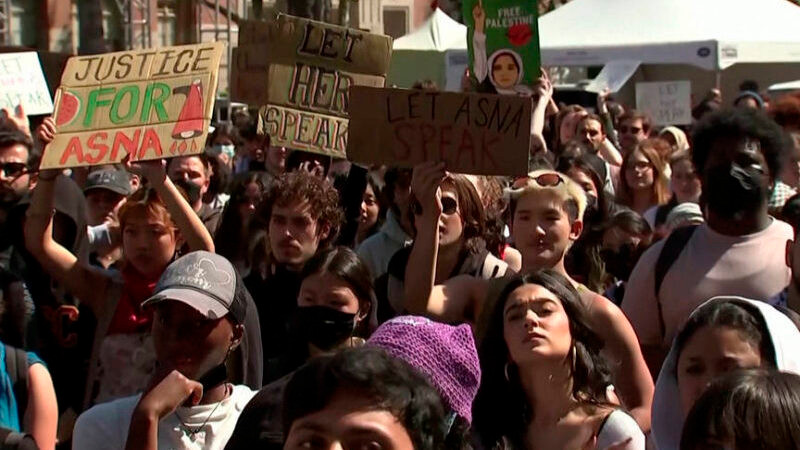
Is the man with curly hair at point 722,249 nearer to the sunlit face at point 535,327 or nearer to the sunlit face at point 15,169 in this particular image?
the sunlit face at point 535,327

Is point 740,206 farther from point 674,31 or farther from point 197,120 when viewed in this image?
point 674,31

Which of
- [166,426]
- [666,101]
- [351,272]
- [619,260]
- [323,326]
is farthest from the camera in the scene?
[666,101]

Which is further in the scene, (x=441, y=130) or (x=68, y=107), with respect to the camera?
(x=68, y=107)

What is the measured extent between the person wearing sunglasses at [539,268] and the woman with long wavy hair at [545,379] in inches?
10.1

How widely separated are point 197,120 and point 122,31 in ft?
100

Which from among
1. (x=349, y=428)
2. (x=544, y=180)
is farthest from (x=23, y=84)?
(x=349, y=428)

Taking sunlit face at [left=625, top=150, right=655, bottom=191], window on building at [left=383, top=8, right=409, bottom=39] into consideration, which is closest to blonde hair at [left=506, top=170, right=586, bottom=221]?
sunlit face at [left=625, top=150, right=655, bottom=191]

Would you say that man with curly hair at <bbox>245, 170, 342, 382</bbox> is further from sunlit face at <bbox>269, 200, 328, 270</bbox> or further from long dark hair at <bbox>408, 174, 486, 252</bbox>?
long dark hair at <bbox>408, 174, 486, 252</bbox>

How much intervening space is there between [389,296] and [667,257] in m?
1.02

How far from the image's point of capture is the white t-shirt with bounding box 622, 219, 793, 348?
16.2ft

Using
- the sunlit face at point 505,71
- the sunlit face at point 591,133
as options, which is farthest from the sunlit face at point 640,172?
the sunlit face at point 591,133

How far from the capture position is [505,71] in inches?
366

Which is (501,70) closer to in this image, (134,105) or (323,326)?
(134,105)

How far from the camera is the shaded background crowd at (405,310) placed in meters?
2.77
